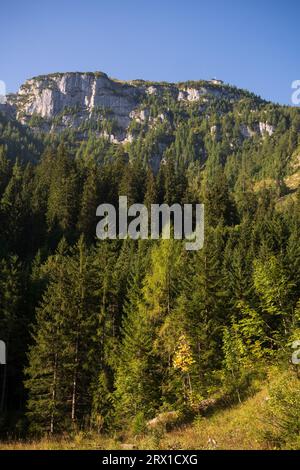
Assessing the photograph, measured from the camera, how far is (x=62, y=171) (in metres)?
94.4

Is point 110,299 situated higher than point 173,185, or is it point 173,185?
point 173,185

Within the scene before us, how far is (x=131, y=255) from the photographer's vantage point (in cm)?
6206

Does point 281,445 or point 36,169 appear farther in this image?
point 36,169

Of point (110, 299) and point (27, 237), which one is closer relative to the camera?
point (110, 299)

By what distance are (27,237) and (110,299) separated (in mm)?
39967

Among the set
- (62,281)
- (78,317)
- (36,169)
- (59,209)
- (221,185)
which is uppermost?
(36,169)

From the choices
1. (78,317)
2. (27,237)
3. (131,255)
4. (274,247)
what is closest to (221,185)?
(274,247)

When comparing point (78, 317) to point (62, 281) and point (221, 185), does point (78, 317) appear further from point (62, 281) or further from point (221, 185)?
point (221, 185)

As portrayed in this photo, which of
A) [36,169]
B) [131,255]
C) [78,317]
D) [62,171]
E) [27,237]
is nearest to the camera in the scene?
[78,317]

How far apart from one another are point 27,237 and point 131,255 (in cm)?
2528
